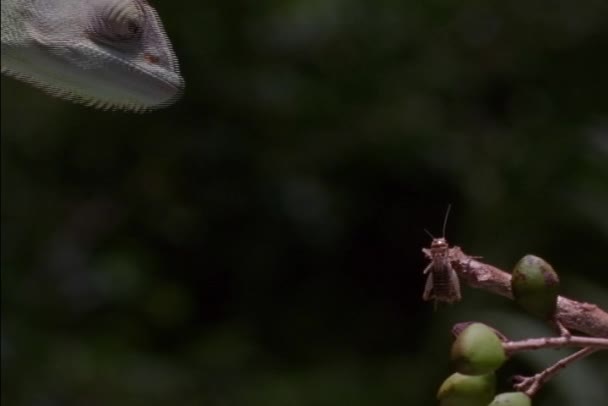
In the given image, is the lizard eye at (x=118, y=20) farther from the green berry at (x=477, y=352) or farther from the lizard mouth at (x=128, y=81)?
the green berry at (x=477, y=352)

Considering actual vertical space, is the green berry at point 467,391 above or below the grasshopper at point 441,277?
below

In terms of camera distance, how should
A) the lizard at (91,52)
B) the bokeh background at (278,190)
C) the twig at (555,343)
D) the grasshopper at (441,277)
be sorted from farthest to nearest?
the bokeh background at (278,190), the lizard at (91,52), the grasshopper at (441,277), the twig at (555,343)

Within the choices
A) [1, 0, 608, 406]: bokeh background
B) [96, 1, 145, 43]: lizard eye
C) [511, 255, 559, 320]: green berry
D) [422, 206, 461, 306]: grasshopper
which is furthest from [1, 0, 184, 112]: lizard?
[1, 0, 608, 406]: bokeh background

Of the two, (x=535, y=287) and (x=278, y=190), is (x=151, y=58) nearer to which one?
(x=535, y=287)

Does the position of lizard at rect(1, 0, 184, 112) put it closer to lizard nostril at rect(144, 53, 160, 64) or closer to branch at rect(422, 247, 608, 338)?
lizard nostril at rect(144, 53, 160, 64)

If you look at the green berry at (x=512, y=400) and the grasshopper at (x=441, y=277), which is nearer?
the green berry at (x=512, y=400)

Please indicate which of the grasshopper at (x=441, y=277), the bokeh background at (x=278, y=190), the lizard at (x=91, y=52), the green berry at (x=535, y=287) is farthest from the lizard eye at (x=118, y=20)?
the bokeh background at (x=278, y=190)

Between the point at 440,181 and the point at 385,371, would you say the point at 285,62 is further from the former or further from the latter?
the point at 385,371
